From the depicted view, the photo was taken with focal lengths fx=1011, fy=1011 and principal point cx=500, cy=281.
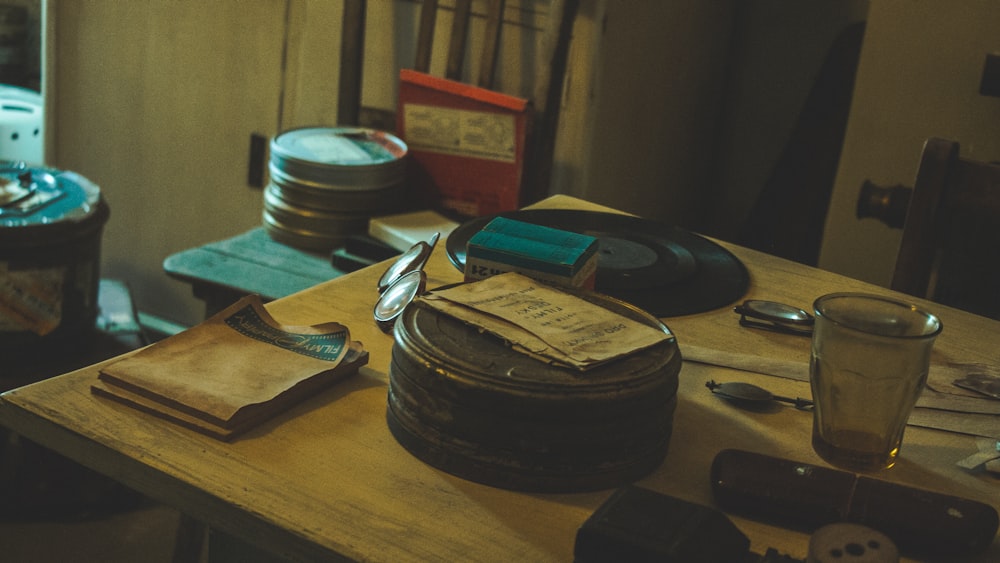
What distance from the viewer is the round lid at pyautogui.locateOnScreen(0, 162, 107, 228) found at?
1.81 m

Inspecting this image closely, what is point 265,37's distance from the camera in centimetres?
221

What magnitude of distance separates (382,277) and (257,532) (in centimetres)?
42

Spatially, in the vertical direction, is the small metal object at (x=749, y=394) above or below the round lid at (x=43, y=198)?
above

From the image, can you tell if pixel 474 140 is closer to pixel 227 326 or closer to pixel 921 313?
pixel 227 326

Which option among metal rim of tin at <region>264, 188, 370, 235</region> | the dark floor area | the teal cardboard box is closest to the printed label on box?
metal rim of tin at <region>264, 188, 370, 235</region>

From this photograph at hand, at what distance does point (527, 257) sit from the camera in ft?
2.91

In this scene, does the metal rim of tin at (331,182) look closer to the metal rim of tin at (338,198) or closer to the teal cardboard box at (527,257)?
the metal rim of tin at (338,198)

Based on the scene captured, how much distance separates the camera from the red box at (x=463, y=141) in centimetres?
188

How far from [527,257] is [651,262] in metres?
0.28

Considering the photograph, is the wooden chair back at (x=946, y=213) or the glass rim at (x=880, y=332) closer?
the glass rim at (x=880, y=332)

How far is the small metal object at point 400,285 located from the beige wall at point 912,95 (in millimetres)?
1265

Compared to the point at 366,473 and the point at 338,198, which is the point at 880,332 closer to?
the point at 366,473

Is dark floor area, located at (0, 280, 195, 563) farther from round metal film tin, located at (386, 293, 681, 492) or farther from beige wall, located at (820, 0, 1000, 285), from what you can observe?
beige wall, located at (820, 0, 1000, 285)

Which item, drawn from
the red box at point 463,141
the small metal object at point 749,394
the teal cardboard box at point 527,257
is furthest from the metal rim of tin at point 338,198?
A: the small metal object at point 749,394
